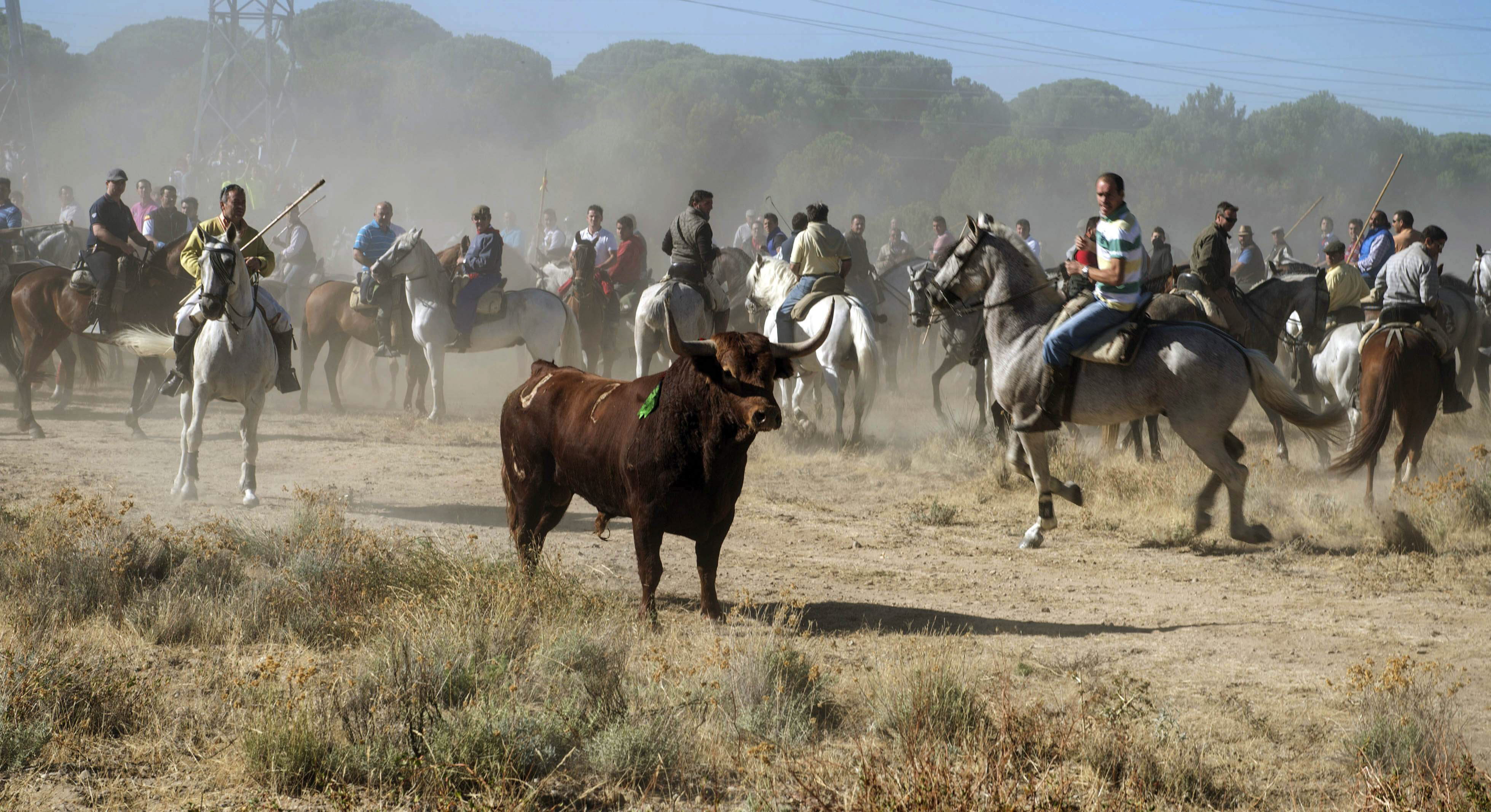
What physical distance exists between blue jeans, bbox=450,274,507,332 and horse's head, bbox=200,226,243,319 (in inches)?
268

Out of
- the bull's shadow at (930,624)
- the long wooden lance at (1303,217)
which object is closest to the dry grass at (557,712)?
the bull's shadow at (930,624)

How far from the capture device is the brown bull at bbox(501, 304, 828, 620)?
5797mm

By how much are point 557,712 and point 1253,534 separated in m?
5.82

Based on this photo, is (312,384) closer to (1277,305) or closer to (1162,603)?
(1277,305)

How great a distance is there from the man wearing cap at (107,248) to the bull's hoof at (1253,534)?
12.0m

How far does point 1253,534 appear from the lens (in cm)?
856

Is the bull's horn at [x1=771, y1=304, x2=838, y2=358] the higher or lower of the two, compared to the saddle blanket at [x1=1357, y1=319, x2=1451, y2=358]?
lower

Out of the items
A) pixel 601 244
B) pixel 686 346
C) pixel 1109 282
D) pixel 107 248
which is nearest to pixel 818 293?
pixel 1109 282

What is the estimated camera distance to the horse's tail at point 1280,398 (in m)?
8.33

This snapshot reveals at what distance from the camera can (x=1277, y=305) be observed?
42.4 feet

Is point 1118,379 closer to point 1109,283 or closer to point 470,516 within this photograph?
point 1109,283

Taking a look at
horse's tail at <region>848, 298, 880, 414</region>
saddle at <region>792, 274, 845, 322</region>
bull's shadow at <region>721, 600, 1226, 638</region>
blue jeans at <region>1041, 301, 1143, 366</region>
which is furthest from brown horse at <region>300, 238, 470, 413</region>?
bull's shadow at <region>721, 600, 1226, 638</region>

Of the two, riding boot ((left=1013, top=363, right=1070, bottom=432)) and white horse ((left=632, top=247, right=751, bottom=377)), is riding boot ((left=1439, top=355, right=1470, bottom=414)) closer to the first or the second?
riding boot ((left=1013, top=363, right=1070, bottom=432))

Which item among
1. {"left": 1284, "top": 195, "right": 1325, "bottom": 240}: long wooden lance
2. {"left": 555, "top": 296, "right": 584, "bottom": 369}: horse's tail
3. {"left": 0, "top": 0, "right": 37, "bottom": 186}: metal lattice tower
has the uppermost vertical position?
{"left": 0, "top": 0, "right": 37, "bottom": 186}: metal lattice tower
